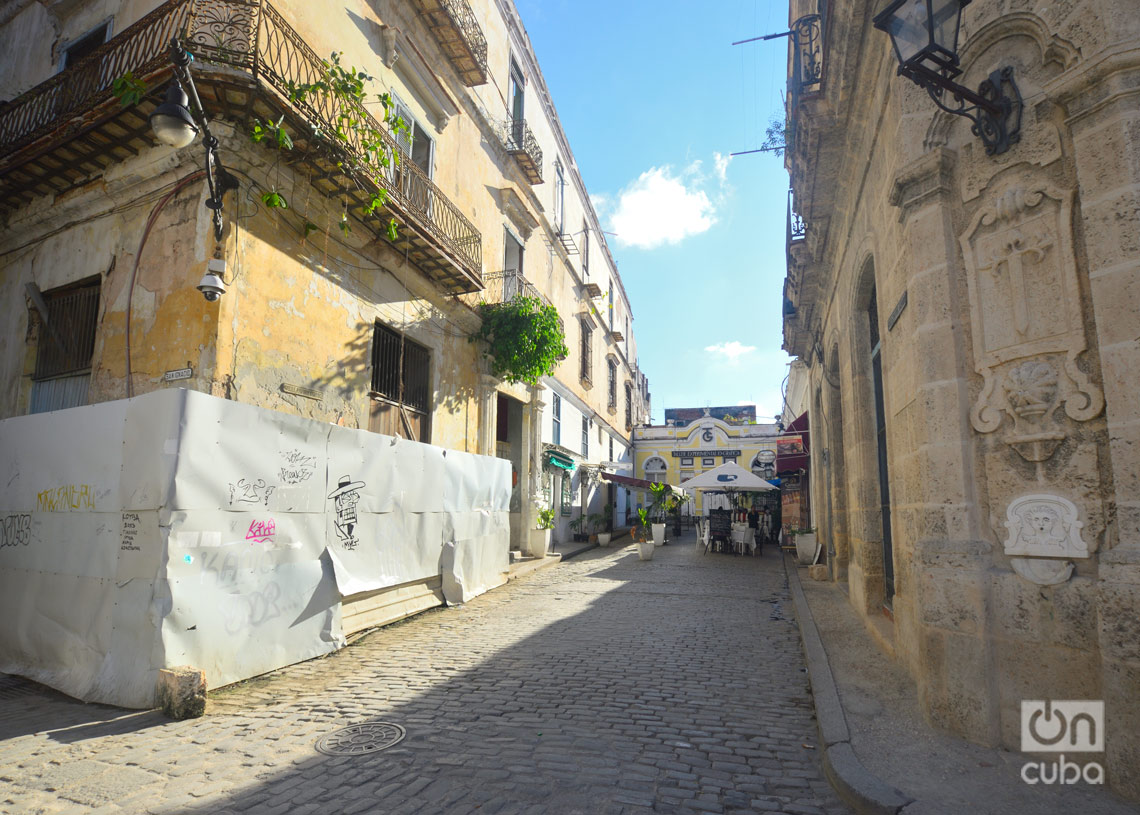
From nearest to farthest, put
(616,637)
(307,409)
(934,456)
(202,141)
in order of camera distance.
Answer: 1. (934,456)
2. (202,141)
3. (616,637)
4. (307,409)

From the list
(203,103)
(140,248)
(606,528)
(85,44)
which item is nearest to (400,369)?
(140,248)

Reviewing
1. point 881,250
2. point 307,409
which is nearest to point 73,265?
point 307,409

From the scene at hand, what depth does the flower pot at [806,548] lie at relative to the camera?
46.1 ft

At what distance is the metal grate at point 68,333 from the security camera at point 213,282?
2552mm

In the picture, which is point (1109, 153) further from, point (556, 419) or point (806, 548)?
point (556, 419)

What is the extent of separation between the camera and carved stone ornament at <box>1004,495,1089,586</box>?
357 cm

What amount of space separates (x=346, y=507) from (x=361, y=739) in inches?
129

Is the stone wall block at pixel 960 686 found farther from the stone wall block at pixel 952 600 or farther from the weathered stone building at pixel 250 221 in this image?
the weathered stone building at pixel 250 221

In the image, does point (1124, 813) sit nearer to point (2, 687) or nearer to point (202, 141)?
point (2, 687)

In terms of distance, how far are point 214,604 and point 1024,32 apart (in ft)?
23.8

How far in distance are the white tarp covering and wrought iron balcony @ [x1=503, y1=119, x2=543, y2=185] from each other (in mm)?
10300

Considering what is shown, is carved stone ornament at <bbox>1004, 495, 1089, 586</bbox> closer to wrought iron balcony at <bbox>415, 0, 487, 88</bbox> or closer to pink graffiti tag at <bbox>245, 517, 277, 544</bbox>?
pink graffiti tag at <bbox>245, 517, 277, 544</bbox>

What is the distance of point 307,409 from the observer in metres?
7.87

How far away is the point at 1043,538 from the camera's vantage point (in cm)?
369
